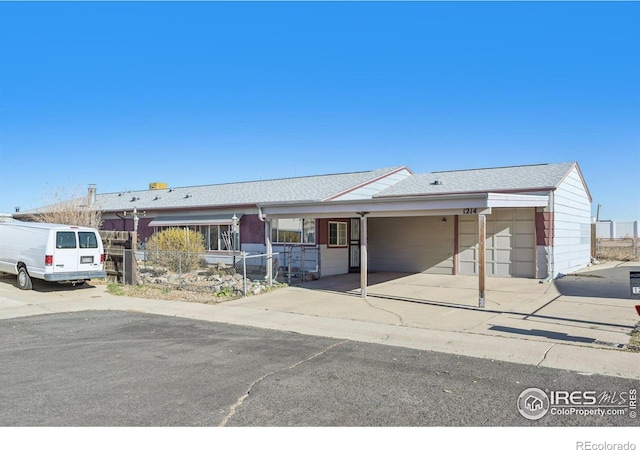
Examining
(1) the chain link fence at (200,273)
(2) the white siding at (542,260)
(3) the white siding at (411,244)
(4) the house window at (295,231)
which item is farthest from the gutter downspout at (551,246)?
(1) the chain link fence at (200,273)

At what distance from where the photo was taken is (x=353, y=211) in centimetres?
1309

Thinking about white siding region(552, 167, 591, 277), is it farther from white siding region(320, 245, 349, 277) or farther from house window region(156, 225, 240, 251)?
house window region(156, 225, 240, 251)

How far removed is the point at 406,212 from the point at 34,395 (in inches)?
360

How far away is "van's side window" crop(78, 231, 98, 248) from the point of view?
14.4 metres

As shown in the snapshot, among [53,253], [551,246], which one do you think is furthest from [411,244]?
[53,253]

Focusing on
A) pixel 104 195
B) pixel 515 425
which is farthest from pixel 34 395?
pixel 104 195

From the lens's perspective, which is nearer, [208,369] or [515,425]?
[515,425]

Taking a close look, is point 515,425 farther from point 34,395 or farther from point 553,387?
point 34,395

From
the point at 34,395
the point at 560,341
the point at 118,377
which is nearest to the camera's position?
the point at 34,395

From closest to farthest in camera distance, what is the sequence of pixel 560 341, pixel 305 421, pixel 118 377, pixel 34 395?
1. pixel 305 421
2. pixel 34 395
3. pixel 118 377
4. pixel 560 341

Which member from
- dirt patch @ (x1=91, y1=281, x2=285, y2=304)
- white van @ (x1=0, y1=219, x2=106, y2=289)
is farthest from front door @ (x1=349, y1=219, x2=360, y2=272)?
white van @ (x1=0, y1=219, x2=106, y2=289)

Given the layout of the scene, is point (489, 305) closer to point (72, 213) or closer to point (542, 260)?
point (542, 260)
